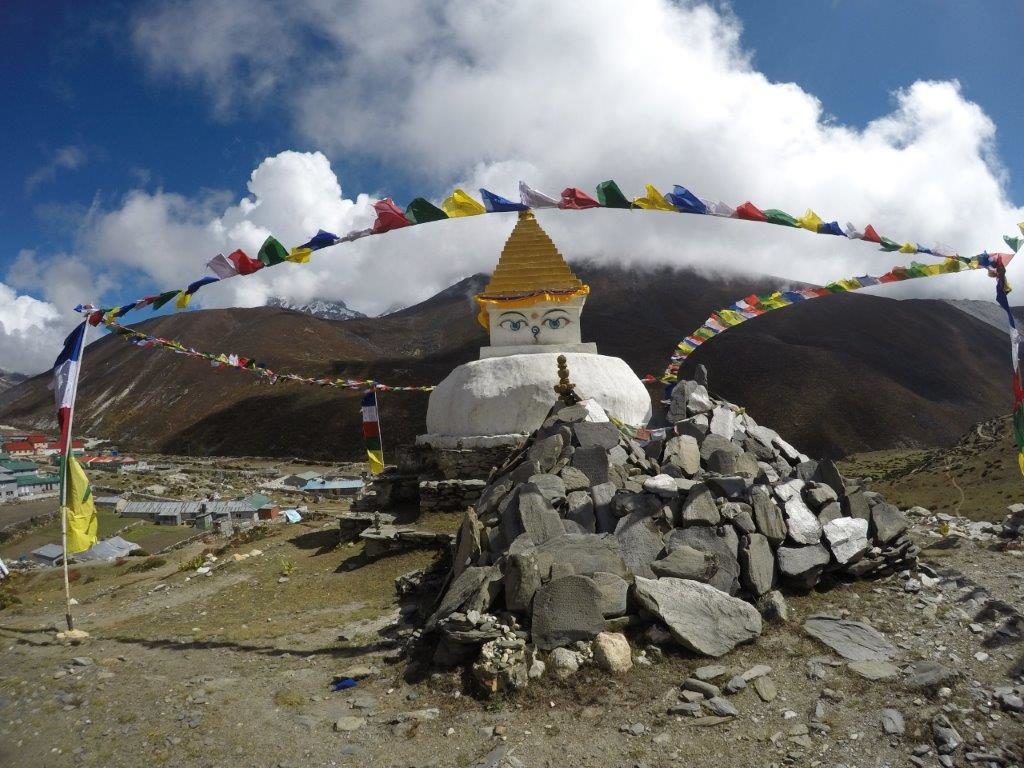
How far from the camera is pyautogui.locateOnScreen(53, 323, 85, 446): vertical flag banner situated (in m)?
7.37

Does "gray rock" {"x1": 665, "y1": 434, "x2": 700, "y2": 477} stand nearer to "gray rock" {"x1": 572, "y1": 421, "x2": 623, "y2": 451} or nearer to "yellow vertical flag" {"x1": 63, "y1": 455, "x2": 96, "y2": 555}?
"gray rock" {"x1": 572, "y1": 421, "x2": 623, "y2": 451}

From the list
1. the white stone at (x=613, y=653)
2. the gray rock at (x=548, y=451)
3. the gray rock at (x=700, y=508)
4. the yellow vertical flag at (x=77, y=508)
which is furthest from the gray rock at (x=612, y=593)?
the yellow vertical flag at (x=77, y=508)

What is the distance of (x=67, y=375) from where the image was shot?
759 centimetres

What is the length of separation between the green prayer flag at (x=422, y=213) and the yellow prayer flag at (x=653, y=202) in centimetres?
219

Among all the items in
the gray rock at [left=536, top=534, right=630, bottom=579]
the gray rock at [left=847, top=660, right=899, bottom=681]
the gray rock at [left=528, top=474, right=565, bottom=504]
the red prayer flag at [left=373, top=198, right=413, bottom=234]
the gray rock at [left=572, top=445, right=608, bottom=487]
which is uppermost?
the red prayer flag at [left=373, top=198, right=413, bottom=234]

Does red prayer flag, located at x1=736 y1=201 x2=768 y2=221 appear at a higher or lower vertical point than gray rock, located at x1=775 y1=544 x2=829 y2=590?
higher

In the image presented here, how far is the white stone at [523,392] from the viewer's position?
1003 centimetres

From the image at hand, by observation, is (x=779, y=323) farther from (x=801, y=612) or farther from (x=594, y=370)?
(x=801, y=612)

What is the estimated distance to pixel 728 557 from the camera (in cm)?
543

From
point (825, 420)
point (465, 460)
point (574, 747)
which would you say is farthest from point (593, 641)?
point (825, 420)

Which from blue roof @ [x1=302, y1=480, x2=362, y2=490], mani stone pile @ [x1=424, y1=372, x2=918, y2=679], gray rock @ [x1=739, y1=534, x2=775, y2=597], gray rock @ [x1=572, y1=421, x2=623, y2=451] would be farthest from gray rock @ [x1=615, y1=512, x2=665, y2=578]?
blue roof @ [x1=302, y1=480, x2=362, y2=490]

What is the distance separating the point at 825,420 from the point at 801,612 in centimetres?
3330

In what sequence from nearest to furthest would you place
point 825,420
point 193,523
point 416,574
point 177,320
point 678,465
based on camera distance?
point 678,465 < point 416,574 < point 193,523 < point 825,420 < point 177,320

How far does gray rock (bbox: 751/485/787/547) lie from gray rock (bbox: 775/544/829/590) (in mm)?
130
